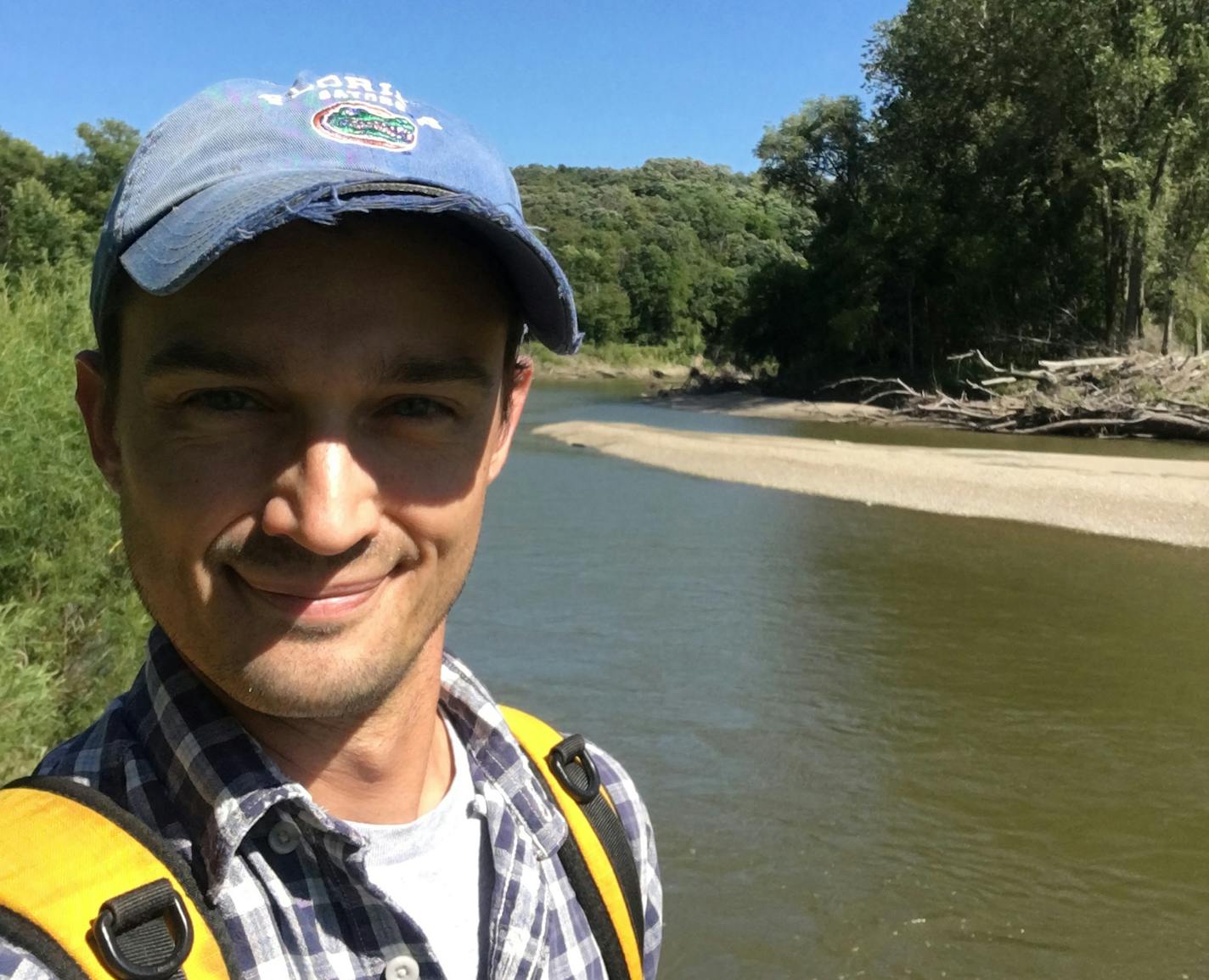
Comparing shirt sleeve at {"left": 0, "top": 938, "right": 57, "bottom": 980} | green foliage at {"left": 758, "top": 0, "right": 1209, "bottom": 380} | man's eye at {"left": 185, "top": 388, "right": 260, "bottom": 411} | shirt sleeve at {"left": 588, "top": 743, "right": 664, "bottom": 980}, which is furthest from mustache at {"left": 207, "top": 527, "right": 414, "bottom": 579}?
green foliage at {"left": 758, "top": 0, "right": 1209, "bottom": 380}

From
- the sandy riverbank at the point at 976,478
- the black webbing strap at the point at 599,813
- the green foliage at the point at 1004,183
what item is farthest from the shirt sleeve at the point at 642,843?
the green foliage at the point at 1004,183

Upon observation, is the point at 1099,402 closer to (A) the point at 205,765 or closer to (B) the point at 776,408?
(B) the point at 776,408

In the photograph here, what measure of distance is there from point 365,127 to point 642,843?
104 cm

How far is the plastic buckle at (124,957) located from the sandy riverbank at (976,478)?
51.4 feet

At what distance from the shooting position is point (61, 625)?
6.82m

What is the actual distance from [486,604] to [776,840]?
5.60 meters

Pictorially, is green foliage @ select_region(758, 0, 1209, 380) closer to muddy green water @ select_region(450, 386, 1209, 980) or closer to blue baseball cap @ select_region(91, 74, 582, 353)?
muddy green water @ select_region(450, 386, 1209, 980)

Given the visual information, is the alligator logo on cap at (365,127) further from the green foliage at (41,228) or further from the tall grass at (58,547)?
the green foliage at (41,228)

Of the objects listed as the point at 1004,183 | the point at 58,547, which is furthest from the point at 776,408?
the point at 58,547

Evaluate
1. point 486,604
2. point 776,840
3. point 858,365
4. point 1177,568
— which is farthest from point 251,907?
point 858,365

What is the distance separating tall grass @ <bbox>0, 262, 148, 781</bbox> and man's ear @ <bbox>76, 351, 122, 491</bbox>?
16.4ft

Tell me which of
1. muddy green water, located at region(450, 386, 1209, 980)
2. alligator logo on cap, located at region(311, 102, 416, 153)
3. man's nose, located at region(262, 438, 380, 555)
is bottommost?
muddy green water, located at region(450, 386, 1209, 980)

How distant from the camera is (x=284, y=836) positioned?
4.01 feet

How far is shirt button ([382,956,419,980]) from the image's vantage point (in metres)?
1.21
